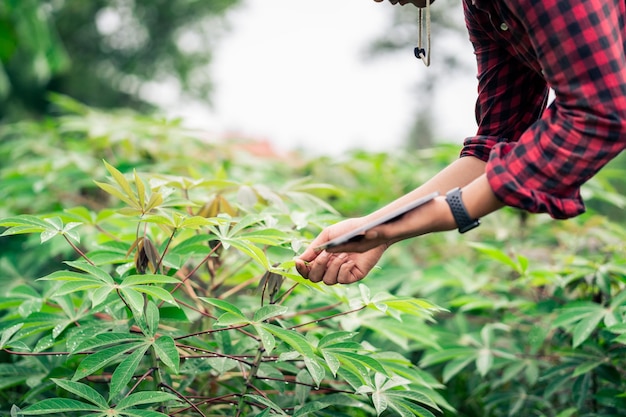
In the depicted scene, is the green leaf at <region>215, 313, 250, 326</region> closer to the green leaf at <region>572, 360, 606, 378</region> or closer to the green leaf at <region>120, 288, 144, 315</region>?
the green leaf at <region>120, 288, 144, 315</region>

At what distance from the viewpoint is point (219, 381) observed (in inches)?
61.0

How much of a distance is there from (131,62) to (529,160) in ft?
45.3

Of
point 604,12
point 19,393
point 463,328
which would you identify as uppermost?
point 604,12

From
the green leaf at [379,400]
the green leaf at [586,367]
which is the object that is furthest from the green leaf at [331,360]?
the green leaf at [586,367]

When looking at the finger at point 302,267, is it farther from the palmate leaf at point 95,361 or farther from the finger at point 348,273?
the palmate leaf at point 95,361

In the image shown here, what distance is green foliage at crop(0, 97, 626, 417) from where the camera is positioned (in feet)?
4.20

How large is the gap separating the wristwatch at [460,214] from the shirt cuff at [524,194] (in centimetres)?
6

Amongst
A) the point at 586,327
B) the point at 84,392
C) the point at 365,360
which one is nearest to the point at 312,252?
the point at 365,360

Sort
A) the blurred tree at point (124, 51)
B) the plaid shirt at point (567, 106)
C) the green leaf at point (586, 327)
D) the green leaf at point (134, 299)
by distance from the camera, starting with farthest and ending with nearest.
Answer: the blurred tree at point (124, 51) < the green leaf at point (586, 327) < the green leaf at point (134, 299) < the plaid shirt at point (567, 106)

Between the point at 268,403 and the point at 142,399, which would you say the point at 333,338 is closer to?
the point at 268,403

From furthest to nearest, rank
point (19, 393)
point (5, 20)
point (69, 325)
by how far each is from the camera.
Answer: point (5, 20) < point (19, 393) < point (69, 325)

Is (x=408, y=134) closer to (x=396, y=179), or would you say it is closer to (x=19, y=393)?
(x=396, y=179)

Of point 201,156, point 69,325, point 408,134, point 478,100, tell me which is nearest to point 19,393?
point 69,325

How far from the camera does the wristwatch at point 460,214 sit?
1.00m
